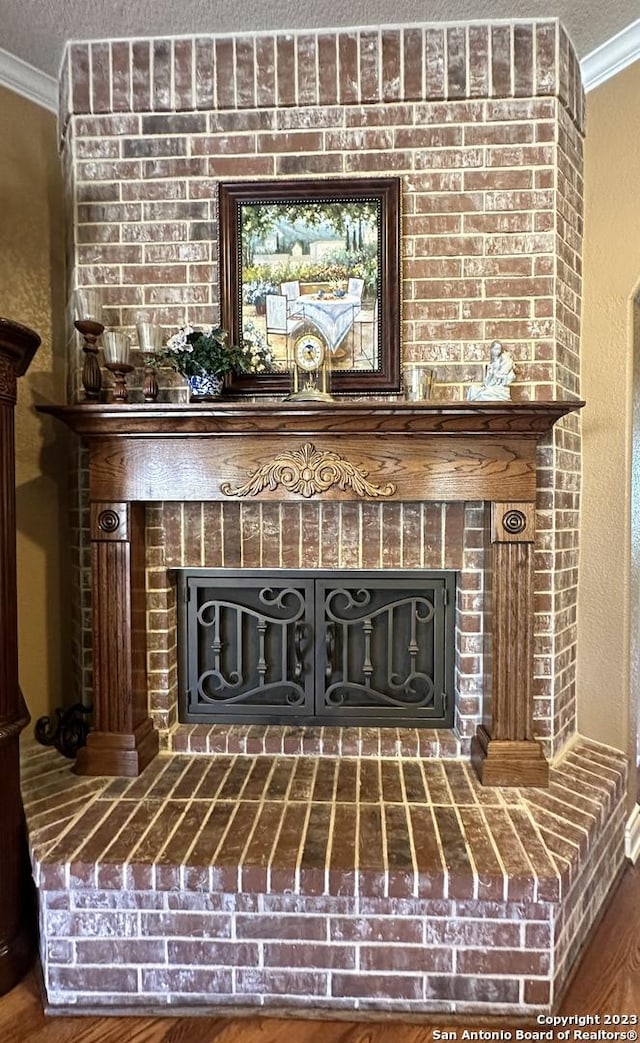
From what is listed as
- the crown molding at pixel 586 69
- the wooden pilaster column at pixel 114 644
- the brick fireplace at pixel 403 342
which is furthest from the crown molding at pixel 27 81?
the wooden pilaster column at pixel 114 644

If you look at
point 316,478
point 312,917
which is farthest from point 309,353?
point 312,917

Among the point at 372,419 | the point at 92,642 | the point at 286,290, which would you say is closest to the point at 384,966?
the point at 92,642

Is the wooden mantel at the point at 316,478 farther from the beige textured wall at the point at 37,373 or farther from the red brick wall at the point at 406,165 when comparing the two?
the beige textured wall at the point at 37,373

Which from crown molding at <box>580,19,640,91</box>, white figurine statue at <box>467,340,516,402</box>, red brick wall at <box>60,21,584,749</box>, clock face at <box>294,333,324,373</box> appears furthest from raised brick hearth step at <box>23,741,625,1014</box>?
crown molding at <box>580,19,640,91</box>

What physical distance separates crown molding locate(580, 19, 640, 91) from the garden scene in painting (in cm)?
95

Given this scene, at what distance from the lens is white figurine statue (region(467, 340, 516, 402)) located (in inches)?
73.0

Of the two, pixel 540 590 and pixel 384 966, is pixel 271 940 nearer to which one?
pixel 384 966

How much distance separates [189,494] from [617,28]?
2.10 metres

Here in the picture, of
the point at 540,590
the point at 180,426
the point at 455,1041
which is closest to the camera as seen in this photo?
the point at 455,1041

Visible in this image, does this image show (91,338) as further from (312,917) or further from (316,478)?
(312,917)

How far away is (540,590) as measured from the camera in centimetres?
199

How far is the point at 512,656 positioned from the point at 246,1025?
1.24 metres

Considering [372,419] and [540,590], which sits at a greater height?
[372,419]

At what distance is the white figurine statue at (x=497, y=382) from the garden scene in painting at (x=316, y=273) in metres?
0.37
